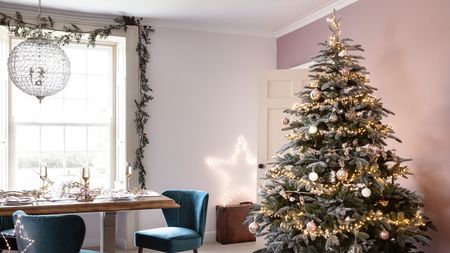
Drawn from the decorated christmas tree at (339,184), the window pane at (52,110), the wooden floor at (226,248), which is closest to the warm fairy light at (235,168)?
the wooden floor at (226,248)

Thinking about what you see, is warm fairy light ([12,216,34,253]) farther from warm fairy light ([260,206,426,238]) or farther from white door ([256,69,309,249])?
white door ([256,69,309,249])

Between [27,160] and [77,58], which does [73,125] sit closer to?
[27,160]

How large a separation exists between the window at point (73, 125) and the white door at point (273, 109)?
5.59ft

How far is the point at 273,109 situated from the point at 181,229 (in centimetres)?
165

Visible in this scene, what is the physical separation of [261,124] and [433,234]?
2043 millimetres

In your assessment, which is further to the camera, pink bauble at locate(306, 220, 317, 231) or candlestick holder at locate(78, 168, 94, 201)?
candlestick holder at locate(78, 168, 94, 201)

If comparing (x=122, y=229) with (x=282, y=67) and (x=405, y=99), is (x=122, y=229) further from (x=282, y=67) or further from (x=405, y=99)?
(x=405, y=99)

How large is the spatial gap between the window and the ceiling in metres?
0.63

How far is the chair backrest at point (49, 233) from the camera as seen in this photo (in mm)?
2584

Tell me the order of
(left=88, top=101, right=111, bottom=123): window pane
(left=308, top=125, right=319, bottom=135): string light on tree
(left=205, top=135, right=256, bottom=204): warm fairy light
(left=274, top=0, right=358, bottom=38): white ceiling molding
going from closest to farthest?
(left=308, top=125, right=319, bottom=135): string light on tree, (left=274, top=0, right=358, bottom=38): white ceiling molding, (left=88, top=101, right=111, bottom=123): window pane, (left=205, top=135, right=256, bottom=204): warm fairy light

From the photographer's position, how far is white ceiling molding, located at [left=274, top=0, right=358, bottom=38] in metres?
4.39

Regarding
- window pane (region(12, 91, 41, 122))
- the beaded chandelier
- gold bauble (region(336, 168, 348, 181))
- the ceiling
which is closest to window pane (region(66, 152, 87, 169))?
window pane (region(12, 91, 41, 122))

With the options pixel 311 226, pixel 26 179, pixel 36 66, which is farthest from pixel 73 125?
pixel 311 226

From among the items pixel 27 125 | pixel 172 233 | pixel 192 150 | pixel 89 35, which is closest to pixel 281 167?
pixel 172 233
